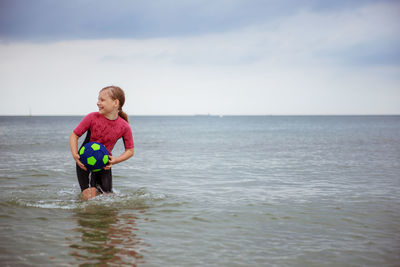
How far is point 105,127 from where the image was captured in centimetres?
625

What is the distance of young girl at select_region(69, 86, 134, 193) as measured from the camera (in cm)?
607

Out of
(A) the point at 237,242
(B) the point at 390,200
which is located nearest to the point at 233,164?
(B) the point at 390,200

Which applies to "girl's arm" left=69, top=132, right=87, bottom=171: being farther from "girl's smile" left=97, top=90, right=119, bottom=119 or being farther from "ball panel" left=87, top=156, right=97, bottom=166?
"girl's smile" left=97, top=90, right=119, bottom=119

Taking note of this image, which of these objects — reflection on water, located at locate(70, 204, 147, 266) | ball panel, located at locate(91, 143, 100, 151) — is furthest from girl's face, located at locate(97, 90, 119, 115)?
reflection on water, located at locate(70, 204, 147, 266)

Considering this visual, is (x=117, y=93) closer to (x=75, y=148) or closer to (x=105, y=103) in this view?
(x=105, y=103)

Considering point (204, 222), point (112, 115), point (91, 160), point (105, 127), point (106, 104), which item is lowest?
point (204, 222)

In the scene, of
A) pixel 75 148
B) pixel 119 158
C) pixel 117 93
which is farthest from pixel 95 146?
pixel 117 93

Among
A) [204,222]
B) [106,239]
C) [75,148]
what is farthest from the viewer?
[204,222]

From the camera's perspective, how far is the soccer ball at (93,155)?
602cm

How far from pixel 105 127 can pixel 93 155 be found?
54 centimetres

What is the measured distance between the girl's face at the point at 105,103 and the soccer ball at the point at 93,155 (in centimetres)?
57

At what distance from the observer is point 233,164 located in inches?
589

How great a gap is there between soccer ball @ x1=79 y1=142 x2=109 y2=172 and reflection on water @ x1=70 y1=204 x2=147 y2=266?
91cm

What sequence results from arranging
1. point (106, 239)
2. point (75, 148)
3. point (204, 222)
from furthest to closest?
point (204, 222) < point (75, 148) < point (106, 239)
